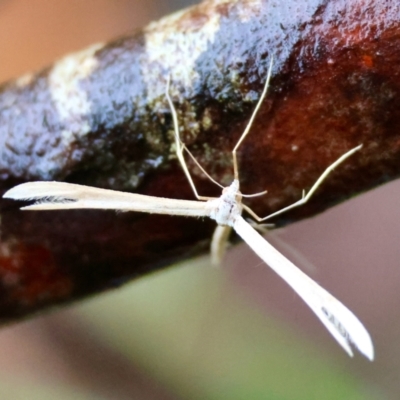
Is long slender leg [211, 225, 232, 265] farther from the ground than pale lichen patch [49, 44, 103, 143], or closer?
closer

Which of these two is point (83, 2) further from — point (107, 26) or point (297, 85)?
point (297, 85)

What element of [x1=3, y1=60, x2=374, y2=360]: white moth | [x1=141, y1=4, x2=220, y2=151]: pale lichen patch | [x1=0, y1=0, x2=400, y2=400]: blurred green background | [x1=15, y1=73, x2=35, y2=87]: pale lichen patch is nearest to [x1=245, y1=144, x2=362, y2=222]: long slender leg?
[x1=3, y1=60, x2=374, y2=360]: white moth

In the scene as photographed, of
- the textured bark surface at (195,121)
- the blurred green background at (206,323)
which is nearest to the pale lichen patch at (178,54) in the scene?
the textured bark surface at (195,121)

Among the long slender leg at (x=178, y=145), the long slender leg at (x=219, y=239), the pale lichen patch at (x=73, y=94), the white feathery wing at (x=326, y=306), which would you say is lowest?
the white feathery wing at (x=326, y=306)

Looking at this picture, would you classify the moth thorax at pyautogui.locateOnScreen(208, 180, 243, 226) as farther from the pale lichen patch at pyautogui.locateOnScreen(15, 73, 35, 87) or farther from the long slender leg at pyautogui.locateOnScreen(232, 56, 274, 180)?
the pale lichen patch at pyautogui.locateOnScreen(15, 73, 35, 87)

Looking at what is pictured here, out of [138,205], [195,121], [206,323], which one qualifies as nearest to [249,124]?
[195,121]

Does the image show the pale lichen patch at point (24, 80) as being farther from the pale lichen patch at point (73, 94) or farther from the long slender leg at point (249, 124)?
the long slender leg at point (249, 124)
